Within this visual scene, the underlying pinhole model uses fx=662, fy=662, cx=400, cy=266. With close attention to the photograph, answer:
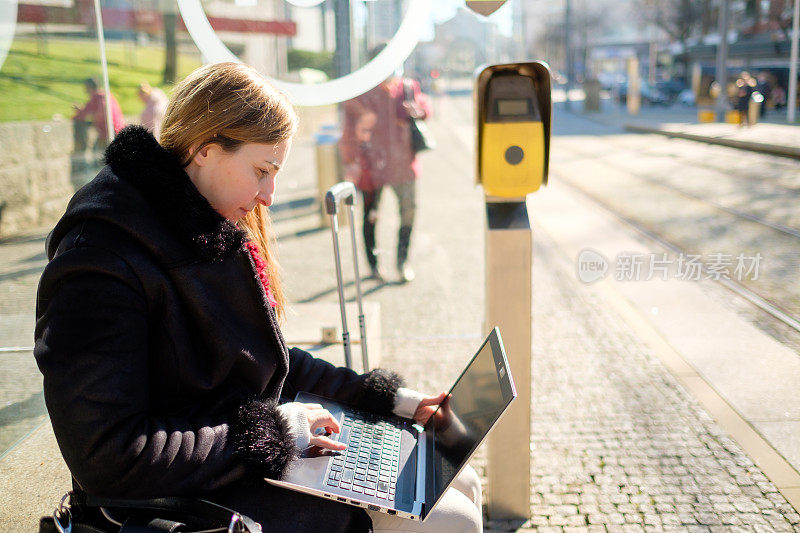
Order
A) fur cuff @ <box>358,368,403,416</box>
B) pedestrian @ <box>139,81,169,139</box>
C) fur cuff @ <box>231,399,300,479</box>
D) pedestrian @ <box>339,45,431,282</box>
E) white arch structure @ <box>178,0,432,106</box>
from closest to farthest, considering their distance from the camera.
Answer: fur cuff @ <box>231,399,300,479</box> → fur cuff @ <box>358,368,403,416</box> → white arch structure @ <box>178,0,432,106</box> → pedestrian @ <box>139,81,169,139</box> → pedestrian @ <box>339,45,431,282</box>

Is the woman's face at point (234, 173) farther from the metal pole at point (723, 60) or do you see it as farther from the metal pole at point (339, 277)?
the metal pole at point (723, 60)

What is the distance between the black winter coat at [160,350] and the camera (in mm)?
1280

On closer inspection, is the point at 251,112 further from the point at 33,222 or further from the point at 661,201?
the point at 661,201

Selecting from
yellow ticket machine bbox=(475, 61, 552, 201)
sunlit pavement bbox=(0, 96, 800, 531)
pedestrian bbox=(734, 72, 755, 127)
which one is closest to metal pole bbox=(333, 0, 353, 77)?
sunlit pavement bbox=(0, 96, 800, 531)

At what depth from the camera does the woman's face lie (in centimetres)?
157

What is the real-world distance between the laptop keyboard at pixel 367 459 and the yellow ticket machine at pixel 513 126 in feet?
3.21

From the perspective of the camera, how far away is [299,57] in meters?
4.69

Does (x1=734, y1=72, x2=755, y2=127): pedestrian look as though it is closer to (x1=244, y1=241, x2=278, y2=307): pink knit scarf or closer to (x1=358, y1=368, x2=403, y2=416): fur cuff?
(x1=358, y1=368, x2=403, y2=416): fur cuff

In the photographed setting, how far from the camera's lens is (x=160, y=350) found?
4.74ft

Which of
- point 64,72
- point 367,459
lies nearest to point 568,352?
point 367,459

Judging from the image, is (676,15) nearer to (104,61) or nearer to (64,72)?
(104,61)

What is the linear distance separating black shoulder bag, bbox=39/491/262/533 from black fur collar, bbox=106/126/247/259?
541 millimetres

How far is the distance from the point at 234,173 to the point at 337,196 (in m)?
0.88

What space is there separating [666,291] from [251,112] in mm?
4659
